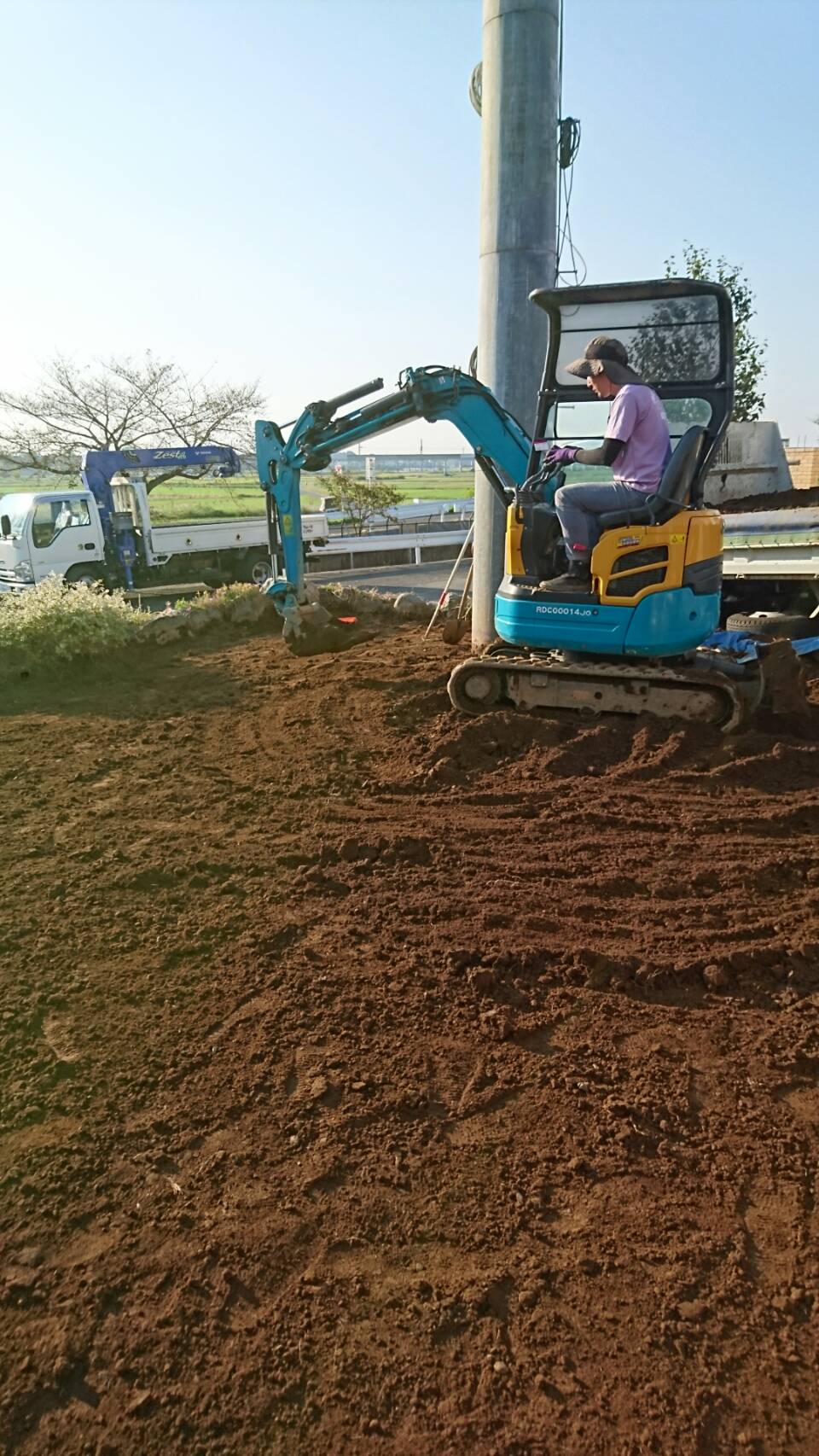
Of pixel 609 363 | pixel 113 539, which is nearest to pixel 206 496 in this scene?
pixel 113 539

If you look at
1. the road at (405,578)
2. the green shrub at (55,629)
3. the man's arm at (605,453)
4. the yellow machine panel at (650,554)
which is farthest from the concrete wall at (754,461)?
the green shrub at (55,629)

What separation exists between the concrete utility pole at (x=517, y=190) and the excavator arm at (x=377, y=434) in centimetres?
65

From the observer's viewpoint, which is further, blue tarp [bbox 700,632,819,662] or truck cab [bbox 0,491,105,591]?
truck cab [bbox 0,491,105,591]

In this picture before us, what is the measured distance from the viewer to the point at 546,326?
8102 mm

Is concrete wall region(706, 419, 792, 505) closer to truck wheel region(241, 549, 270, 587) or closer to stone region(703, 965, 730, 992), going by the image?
stone region(703, 965, 730, 992)

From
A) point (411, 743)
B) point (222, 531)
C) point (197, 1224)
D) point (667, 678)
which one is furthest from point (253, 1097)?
point (222, 531)

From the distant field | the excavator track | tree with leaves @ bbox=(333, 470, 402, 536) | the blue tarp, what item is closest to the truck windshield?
the distant field

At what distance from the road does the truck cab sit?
459 cm

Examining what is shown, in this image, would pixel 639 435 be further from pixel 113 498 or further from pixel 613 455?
pixel 113 498

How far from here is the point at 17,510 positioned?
17.9m

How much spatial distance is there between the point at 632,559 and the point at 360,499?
2414cm

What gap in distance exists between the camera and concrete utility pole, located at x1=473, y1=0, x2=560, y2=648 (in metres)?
7.63

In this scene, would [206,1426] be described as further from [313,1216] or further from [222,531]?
[222,531]

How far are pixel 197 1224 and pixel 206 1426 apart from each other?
558mm
